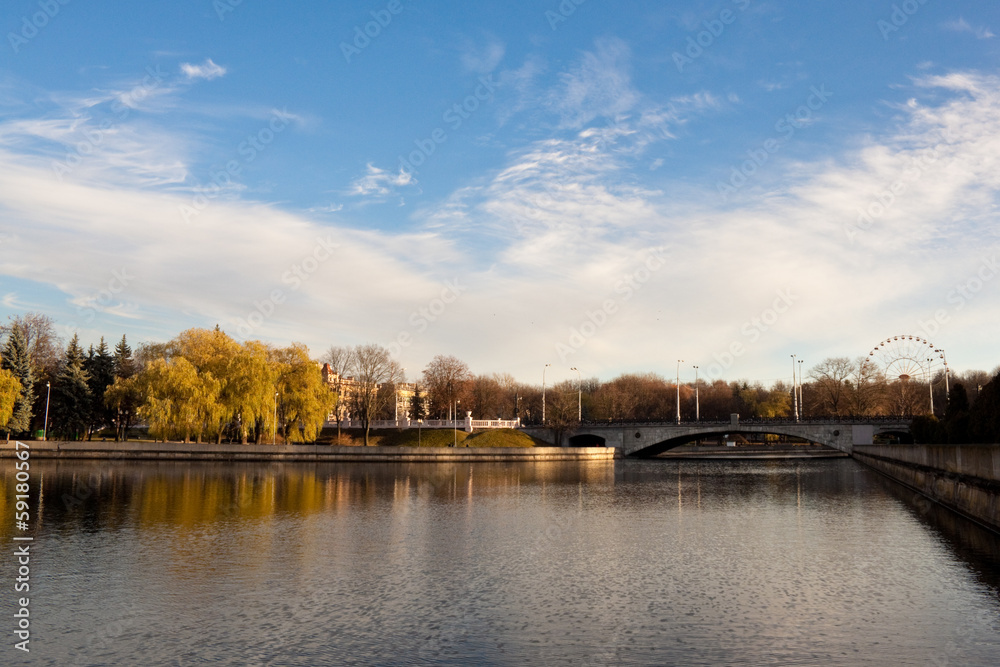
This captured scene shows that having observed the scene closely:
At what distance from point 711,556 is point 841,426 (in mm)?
88389

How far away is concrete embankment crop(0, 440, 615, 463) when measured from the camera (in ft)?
232

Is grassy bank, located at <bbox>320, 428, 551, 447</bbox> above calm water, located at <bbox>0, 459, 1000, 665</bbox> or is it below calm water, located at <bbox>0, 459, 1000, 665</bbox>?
above

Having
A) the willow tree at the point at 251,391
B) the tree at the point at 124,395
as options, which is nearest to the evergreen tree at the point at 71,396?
the tree at the point at 124,395

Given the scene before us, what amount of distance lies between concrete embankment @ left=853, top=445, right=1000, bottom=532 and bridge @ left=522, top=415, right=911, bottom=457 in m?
45.3

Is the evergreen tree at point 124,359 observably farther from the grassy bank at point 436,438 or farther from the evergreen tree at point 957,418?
the evergreen tree at point 957,418

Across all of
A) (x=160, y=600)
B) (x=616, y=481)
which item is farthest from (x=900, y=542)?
(x=616, y=481)

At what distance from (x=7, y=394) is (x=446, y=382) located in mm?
62819

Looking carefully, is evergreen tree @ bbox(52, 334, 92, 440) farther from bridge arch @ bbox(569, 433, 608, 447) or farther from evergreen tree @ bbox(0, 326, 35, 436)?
bridge arch @ bbox(569, 433, 608, 447)

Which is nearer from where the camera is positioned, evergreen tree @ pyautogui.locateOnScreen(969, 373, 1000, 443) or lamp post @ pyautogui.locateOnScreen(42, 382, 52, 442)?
evergreen tree @ pyautogui.locateOnScreen(969, 373, 1000, 443)

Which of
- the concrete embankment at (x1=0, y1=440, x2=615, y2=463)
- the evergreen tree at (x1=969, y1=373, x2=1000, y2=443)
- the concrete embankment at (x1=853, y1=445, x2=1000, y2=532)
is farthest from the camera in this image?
the concrete embankment at (x1=0, y1=440, x2=615, y2=463)

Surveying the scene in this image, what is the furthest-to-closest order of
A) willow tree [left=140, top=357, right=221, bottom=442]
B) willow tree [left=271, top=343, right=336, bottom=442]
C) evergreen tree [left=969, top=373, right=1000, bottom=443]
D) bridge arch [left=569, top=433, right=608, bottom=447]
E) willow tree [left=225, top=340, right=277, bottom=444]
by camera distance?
bridge arch [left=569, top=433, right=608, bottom=447] → willow tree [left=271, top=343, right=336, bottom=442] → willow tree [left=225, top=340, right=277, bottom=444] → willow tree [left=140, top=357, right=221, bottom=442] → evergreen tree [left=969, top=373, right=1000, bottom=443]

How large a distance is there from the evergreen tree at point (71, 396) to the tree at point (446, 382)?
164 ft

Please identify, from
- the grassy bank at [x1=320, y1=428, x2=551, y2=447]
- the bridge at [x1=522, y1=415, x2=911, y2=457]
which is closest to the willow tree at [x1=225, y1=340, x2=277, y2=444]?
the grassy bank at [x1=320, y1=428, x2=551, y2=447]

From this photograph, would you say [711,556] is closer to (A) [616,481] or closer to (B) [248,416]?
(A) [616,481]
